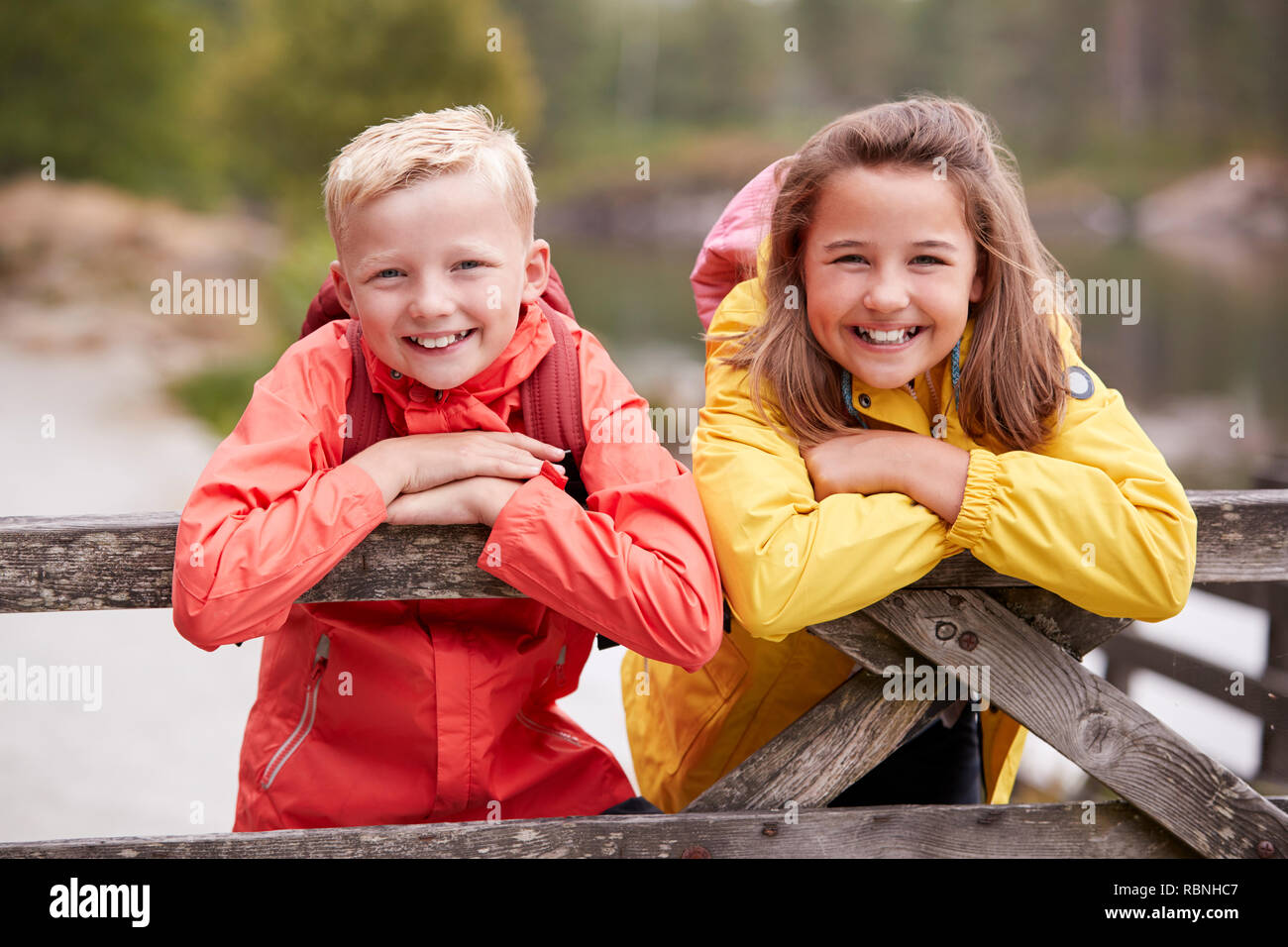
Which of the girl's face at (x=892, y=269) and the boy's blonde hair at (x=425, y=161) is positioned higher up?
the boy's blonde hair at (x=425, y=161)

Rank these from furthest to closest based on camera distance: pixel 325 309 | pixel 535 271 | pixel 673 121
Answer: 1. pixel 673 121
2. pixel 325 309
3. pixel 535 271

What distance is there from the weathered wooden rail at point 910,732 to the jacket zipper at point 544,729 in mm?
177

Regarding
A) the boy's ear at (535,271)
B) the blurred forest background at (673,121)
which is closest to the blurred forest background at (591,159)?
the blurred forest background at (673,121)

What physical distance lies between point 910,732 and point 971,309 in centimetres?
69

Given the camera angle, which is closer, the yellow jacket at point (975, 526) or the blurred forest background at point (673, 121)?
the yellow jacket at point (975, 526)

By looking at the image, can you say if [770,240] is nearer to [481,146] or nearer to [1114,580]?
[481,146]

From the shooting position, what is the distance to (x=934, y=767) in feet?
6.91

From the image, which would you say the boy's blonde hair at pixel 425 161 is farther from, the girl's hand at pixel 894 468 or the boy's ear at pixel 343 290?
the girl's hand at pixel 894 468

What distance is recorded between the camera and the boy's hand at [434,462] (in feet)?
4.93

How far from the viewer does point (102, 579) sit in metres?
1.50

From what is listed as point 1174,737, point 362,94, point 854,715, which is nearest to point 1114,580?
point 1174,737

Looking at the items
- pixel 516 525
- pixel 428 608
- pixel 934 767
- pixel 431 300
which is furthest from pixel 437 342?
pixel 934 767

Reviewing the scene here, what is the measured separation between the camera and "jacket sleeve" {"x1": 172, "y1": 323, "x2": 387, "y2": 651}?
1.40 metres

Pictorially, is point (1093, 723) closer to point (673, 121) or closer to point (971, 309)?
point (971, 309)
